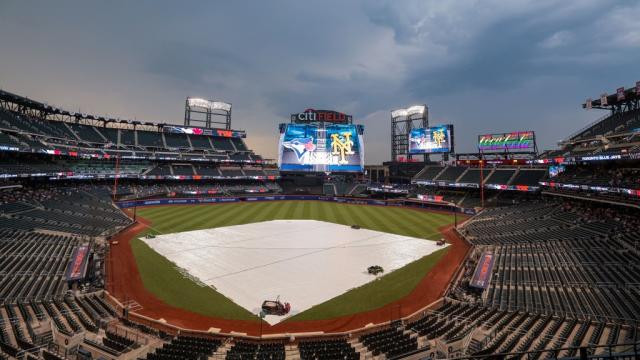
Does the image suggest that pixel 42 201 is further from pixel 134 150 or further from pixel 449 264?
pixel 449 264

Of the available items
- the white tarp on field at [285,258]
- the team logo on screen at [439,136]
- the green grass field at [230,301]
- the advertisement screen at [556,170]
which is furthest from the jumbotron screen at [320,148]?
the advertisement screen at [556,170]

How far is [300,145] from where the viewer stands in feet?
230

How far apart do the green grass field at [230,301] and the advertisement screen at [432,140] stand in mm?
20988

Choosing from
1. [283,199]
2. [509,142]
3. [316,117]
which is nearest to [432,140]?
[509,142]

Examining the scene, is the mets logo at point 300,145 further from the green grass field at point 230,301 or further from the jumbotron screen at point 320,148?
the green grass field at point 230,301

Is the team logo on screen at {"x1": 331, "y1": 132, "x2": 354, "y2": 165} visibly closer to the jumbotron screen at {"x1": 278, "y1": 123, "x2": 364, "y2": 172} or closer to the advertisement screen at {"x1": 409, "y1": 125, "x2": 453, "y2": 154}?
the jumbotron screen at {"x1": 278, "y1": 123, "x2": 364, "y2": 172}

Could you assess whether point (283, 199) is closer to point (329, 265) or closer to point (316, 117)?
point (316, 117)

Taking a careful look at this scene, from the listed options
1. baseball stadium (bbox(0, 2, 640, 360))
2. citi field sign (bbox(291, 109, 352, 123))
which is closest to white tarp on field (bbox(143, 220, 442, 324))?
baseball stadium (bbox(0, 2, 640, 360))

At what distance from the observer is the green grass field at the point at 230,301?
19.7 meters

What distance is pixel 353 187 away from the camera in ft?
287

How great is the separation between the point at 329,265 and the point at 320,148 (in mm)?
46101

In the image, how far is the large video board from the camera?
5816cm

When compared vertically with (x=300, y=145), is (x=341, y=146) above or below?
below

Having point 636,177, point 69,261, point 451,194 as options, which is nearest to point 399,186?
point 451,194
